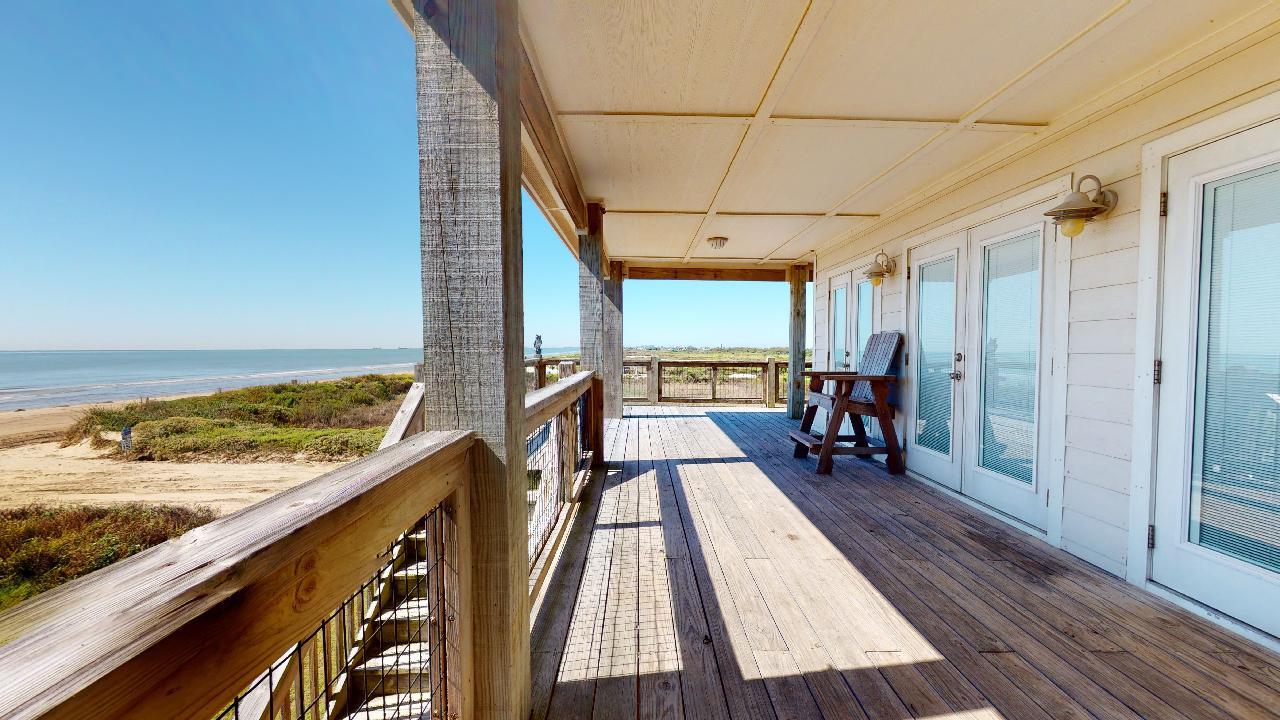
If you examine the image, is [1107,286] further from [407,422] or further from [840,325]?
[407,422]

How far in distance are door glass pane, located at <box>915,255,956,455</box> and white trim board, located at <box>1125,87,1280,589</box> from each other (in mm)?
1311

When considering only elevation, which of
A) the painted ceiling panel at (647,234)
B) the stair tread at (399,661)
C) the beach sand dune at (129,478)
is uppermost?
the painted ceiling panel at (647,234)

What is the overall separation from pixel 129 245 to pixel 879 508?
33704 mm

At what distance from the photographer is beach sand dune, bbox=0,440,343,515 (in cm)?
913

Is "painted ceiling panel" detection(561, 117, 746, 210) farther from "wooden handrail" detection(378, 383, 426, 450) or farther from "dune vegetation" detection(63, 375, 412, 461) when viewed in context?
"dune vegetation" detection(63, 375, 412, 461)

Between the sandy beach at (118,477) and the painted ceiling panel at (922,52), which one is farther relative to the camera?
the sandy beach at (118,477)

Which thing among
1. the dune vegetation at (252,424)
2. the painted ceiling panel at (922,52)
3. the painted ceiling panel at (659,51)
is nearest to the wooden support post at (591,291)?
the painted ceiling panel at (659,51)

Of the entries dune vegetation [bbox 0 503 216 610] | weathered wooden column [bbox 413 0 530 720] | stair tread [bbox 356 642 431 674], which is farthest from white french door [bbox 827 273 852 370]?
dune vegetation [bbox 0 503 216 610]

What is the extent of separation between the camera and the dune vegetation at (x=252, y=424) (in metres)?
12.4

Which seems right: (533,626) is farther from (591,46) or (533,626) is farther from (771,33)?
(771,33)

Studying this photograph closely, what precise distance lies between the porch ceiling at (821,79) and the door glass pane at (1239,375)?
0.73 m

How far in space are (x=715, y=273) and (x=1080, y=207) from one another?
5.30m

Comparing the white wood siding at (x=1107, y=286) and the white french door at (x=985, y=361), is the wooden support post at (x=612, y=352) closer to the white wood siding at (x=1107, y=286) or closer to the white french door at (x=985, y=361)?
the white french door at (x=985, y=361)

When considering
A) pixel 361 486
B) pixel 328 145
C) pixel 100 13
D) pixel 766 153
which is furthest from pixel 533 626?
pixel 328 145
